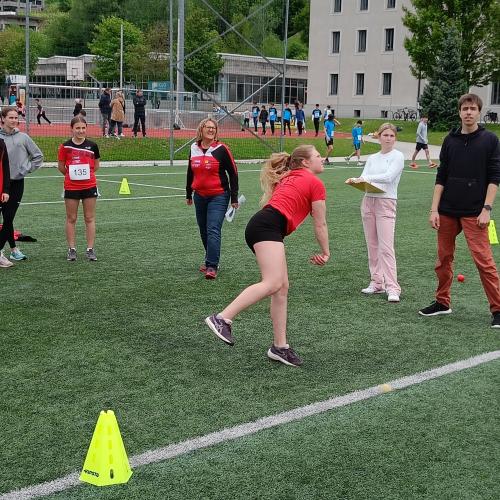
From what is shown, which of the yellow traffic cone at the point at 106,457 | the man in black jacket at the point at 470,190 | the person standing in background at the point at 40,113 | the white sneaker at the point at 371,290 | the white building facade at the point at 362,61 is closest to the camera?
the yellow traffic cone at the point at 106,457

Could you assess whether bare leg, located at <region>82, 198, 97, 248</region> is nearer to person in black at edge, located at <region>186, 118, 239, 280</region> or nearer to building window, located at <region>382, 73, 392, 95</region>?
person in black at edge, located at <region>186, 118, 239, 280</region>

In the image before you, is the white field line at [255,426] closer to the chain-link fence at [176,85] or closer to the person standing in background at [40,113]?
the chain-link fence at [176,85]

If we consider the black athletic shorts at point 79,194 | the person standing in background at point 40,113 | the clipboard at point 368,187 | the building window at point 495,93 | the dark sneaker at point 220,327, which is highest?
the building window at point 495,93

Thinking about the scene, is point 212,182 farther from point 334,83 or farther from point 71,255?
point 334,83

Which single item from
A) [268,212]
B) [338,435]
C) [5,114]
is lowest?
[338,435]

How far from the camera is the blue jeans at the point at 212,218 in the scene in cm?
944

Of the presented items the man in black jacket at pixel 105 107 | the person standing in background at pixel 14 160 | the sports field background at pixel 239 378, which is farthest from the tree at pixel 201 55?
the sports field background at pixel 239 378

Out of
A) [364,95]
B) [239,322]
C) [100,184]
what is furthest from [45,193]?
[364,95]

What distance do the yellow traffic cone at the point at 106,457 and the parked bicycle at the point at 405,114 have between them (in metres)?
57.8

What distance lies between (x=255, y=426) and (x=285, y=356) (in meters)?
1.34

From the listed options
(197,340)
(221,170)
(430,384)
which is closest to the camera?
(430,384)

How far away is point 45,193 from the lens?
17.8 metres

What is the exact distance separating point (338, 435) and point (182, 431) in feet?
3.07

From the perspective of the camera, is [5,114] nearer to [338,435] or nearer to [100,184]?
[338,435]
